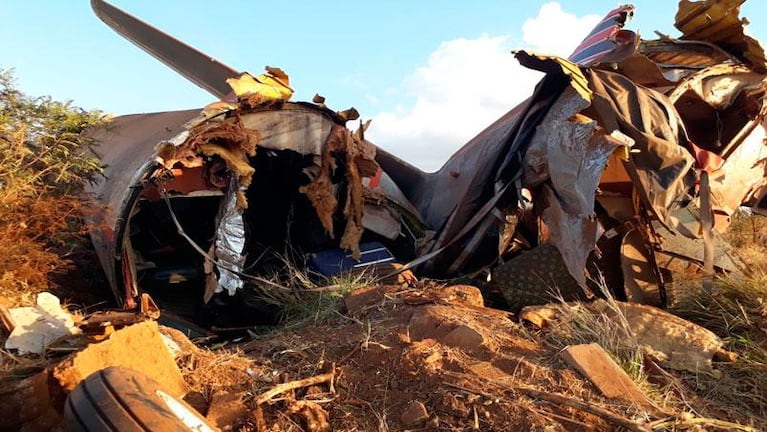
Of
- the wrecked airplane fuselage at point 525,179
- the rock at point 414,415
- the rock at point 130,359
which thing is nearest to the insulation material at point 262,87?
the wrecked airplane fuselage at point 525,179

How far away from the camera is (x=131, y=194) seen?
5.48m

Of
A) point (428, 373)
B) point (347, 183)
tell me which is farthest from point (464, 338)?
point (347, 183)

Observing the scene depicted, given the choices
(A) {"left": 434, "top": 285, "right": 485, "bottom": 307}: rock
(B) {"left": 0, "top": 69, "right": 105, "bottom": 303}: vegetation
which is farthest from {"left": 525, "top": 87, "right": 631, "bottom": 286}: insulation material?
(B) {"left": 0, "top": 69, "right": 105, "bottom": 303}: vegetation

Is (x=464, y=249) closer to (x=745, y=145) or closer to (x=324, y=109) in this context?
(x=324, y=109)

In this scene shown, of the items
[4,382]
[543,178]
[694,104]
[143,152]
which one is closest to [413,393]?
[4,382]

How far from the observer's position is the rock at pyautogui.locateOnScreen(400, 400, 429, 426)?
2.90m

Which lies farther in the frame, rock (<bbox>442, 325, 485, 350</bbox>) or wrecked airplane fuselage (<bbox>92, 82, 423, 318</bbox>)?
wrecked airplane fuselage (<bbox>92, 82, 423, 318</bbox>)

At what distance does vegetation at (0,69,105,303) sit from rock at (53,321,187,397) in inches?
87.9

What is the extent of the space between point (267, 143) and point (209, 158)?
61cm

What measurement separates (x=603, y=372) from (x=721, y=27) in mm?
4914

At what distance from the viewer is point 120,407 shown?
2.41 meters

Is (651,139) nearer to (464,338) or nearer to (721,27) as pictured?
(464,338)

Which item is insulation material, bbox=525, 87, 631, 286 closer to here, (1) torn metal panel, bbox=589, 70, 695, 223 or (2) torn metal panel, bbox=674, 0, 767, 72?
(1) torn metal panel, bbox=589, 70, 695, 223

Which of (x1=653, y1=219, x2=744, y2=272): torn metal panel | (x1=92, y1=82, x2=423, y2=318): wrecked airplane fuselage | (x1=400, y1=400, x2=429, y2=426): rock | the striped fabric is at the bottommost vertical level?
(x1=400, y1=400, x2=429, y2=426): rock
